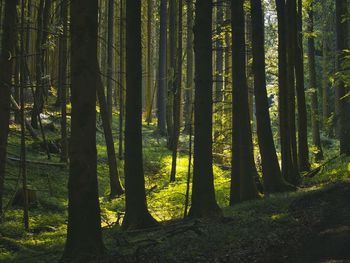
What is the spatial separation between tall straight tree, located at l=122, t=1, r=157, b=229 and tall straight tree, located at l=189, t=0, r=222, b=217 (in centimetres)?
135

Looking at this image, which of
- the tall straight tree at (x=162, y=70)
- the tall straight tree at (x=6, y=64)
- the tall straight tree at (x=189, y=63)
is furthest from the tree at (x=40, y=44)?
the tall straight tree at (x=162, y=70)

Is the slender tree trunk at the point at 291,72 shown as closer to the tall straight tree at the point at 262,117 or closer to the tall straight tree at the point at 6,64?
the tall straight tree at the point at 262,117

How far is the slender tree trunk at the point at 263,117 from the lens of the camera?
50.5 ft

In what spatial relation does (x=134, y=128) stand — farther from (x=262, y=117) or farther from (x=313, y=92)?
(x=313, y=92)

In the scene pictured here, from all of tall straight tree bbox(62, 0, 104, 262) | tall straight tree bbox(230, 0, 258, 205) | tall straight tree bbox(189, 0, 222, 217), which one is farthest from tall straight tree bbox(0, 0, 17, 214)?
tall straight tree bbox(230, 0, 258, 205)

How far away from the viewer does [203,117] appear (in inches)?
471

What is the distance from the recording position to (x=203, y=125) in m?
11.9

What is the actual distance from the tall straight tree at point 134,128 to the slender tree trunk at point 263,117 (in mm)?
5046

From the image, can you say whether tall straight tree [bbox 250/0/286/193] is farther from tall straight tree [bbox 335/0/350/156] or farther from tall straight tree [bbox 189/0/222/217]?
tall straight tree [bbox 335/0/350/156]

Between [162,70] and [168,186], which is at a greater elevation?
[162,70]

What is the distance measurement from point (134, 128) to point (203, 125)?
1714 millimetres

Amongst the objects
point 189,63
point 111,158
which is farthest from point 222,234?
point 189,63

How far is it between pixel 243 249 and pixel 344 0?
1546 cm

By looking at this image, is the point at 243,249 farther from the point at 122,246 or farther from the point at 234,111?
the point at 234,111
